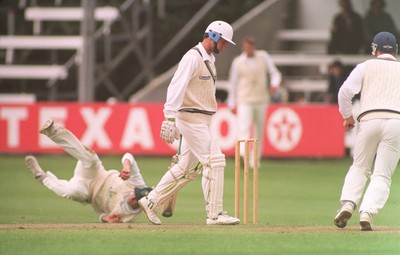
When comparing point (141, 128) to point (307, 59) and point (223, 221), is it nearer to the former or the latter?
point (307, 59)

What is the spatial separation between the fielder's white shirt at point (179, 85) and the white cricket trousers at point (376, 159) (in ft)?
5.11

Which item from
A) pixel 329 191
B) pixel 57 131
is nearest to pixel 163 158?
pixel 329 191

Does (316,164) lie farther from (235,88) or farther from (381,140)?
(381,140)

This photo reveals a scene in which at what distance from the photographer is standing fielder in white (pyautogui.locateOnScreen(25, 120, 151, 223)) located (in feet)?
37.5

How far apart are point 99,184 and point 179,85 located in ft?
5.77

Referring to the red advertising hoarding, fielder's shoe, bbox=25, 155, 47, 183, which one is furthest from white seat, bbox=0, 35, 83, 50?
fielder's shoe, bbox=25, 155, 47, 183

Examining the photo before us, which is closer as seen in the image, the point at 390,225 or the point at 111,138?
the point at 390,225

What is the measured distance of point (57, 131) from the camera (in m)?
12.1

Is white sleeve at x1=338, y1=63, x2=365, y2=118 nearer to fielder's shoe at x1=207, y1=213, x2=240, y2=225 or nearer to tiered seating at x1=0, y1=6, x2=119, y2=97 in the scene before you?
fielder's shoe at x1=207, y1=213, x2=240, y2=225

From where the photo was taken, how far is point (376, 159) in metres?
10.4

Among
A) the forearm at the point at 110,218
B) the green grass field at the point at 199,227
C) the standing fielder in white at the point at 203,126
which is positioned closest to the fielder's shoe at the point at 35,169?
the green grass field at the point at 199,227

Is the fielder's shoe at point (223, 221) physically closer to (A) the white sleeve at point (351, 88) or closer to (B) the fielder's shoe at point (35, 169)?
(A) the white sleeve at point (351, 88)

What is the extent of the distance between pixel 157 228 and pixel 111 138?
36.6ft

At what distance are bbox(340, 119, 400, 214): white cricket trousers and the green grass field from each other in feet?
0.96
